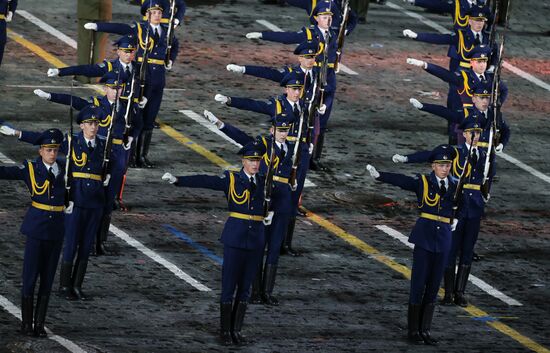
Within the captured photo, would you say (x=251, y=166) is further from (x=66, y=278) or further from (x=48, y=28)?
(x=48, y=28)

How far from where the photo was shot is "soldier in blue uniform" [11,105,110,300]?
2991 cm

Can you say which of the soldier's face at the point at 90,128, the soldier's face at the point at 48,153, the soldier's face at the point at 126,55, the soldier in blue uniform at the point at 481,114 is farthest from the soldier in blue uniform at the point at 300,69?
the soldier's face at the point at 48,153

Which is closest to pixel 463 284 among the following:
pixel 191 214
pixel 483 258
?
pixel 483 258

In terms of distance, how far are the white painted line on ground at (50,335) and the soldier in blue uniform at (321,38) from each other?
8144 mm

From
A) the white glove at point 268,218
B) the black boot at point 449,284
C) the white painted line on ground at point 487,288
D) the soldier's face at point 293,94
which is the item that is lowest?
the white painted line on ground at point 487,288

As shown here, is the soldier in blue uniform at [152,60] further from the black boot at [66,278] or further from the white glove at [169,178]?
the white glove at [169,178]

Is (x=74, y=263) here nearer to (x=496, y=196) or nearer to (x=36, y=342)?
(x=36, y=342)

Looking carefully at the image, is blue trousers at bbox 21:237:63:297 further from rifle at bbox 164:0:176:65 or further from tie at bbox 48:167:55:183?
rifle at bbox 164:0:176:65

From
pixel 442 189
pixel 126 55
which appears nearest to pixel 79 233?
pixel 126 55

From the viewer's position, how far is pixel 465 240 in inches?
1243

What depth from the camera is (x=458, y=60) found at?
127ft

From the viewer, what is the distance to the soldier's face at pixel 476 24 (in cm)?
3847

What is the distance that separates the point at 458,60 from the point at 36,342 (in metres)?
13.4

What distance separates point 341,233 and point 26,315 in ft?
25.2
